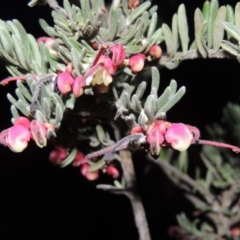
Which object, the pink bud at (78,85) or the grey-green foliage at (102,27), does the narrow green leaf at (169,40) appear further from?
the pink bud at (78,85)

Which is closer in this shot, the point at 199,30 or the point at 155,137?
the point at 155,137

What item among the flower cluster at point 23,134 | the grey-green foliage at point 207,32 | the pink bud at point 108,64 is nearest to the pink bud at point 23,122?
the flower cluster at point 23,134

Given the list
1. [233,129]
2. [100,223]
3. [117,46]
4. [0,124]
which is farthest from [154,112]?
[100,223]

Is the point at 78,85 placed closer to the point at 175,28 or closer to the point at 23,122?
the point at 23,122

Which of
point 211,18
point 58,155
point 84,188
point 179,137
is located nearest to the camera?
point 179,137

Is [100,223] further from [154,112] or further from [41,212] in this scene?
[154,112]

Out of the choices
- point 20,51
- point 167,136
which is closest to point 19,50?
point 20,51

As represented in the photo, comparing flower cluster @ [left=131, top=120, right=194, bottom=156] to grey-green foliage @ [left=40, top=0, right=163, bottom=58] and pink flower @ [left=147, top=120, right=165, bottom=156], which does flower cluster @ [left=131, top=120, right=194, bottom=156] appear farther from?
grey-green foliage @ [left=40, top=0, right=163, bottom=58]
